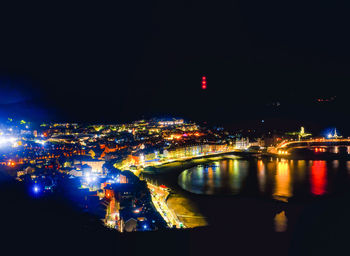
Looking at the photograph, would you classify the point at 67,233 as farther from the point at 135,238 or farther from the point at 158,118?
the point at 158,118

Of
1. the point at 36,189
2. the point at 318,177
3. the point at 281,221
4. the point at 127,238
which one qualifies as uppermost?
the point at 36,189

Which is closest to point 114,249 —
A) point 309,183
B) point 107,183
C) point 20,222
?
point 20,222

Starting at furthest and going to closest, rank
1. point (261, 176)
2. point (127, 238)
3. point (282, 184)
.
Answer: point (261, 176), point (282, 184), point (127, 238)

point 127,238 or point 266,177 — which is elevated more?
point 127,238

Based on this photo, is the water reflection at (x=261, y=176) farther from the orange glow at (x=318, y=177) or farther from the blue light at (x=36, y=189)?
the blue light at (x=36, y=189)

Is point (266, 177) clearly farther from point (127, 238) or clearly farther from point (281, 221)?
point (127, 238)

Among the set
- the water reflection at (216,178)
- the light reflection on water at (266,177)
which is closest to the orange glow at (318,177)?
the light reflection on water at (266,177)

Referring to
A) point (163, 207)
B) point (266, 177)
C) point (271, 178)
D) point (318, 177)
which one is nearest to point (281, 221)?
point (163, 207)

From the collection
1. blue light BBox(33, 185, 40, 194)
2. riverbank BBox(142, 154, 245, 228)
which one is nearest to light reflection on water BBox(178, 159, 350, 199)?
riverbank BBox(142, 154, 245, 228)
